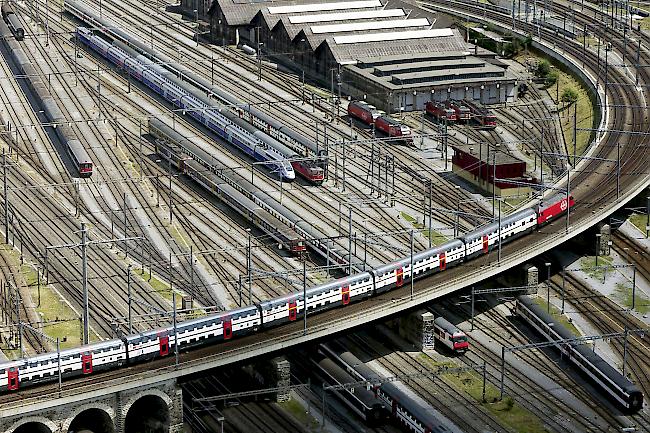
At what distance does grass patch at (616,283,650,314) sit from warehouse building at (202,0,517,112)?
46346mm

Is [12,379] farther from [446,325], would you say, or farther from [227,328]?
[446,325]

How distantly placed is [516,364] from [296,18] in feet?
270

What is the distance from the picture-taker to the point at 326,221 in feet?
424

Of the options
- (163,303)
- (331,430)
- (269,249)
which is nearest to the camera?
(331,430)

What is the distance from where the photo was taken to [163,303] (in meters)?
112

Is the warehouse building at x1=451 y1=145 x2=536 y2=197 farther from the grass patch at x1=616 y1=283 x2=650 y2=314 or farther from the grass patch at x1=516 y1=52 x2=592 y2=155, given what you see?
the grass patch at x1=616 y1=283 x2=650 y2=314

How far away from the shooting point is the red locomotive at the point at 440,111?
155 m

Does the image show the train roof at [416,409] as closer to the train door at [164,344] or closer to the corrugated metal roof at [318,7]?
the train door at [164,344]

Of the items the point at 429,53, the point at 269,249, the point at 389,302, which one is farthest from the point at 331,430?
the point at 429,53

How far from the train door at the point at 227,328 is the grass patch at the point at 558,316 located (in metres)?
24.8

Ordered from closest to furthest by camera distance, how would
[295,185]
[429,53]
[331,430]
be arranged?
[331,430] → [295,185] → [429,53]

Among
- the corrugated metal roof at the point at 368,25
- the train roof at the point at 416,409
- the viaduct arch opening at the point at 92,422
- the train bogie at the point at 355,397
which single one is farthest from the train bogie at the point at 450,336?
the corrugated metal roof at the point at 368,25

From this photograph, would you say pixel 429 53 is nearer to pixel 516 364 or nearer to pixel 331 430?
pixel 516 364

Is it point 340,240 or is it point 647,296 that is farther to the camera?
point 340,240
